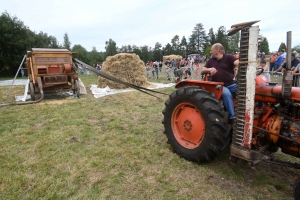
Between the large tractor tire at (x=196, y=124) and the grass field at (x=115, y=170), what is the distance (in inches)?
9.1

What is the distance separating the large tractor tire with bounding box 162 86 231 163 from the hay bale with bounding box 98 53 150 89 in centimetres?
850

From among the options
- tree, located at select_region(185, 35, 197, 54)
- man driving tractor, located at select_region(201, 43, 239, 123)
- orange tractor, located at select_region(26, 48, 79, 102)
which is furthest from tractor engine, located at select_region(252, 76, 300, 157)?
tree, located at select_region(185, 35, 197, 54)

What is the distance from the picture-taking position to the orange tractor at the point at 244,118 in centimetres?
235

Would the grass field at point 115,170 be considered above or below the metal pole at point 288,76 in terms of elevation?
below

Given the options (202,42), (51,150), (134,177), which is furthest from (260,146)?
(202,42)

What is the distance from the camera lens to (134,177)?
2.80 meters

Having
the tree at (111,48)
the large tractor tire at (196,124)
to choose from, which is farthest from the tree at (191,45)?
the large tractor tire at (196,124)

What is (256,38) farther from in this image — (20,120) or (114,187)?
(20,120)

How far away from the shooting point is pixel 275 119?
2.57 meters

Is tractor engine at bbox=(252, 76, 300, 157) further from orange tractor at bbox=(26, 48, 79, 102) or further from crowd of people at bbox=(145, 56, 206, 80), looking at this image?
crowd of people at bbox=(145, 56, 206, 80)

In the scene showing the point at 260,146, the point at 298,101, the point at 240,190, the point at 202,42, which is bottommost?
the point at 240,190

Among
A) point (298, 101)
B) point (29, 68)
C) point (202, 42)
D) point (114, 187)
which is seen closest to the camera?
point (298, 101)

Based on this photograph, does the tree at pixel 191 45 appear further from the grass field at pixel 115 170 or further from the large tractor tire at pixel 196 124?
the large tractor tire at pixel 196 124

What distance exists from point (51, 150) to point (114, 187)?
159 centimetres
